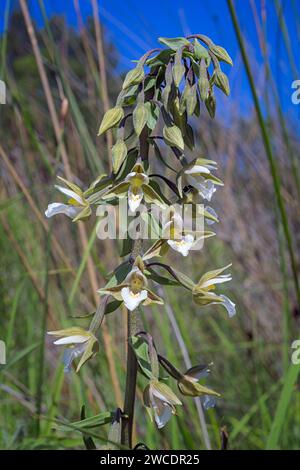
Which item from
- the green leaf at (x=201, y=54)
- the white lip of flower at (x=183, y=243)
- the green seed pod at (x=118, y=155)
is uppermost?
the green leaf at (x=201, y=54)

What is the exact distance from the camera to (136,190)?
2.52 ft

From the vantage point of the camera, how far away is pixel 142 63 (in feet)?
2.48

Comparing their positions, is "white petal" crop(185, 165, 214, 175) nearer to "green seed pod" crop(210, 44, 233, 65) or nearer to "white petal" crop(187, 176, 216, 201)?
"white petal" crop(187, 176, 216, 201)

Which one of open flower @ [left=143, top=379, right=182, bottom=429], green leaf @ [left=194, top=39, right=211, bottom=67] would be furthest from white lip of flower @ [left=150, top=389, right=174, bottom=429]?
green leaf @ [left=194, top=39, right=211, bottom=67]

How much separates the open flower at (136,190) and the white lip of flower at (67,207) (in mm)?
48

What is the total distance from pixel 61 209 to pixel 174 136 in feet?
0.63

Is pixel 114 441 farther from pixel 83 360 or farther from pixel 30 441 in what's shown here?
pixel 30 441

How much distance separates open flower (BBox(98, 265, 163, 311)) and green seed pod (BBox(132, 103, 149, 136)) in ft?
0.59

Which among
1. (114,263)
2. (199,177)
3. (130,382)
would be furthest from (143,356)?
(114,263)

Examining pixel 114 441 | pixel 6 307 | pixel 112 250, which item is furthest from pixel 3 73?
pixel 114 441

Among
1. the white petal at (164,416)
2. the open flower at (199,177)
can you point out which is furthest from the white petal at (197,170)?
the white petal at (164,416)

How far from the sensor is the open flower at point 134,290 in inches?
28.3

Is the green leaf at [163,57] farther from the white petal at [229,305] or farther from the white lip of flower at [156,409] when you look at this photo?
the white lip of flower at [156,409]

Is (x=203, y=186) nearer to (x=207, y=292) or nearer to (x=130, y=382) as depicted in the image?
(x=207, y=292)
